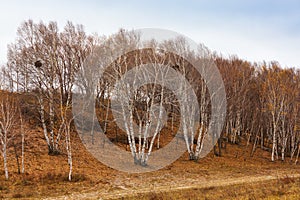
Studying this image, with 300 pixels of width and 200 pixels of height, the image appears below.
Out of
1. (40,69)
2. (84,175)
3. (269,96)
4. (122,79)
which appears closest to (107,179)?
(84,175)

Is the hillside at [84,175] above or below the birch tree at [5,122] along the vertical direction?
below

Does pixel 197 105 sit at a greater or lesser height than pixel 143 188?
greater

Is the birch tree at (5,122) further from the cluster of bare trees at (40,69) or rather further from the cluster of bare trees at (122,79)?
the cluster of bare trees at (40,69)

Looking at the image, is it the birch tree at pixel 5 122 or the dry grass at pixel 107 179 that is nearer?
the dry grass at pixel 107 179

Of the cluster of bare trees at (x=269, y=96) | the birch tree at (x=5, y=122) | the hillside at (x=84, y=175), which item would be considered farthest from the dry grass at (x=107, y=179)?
the cluster of bare trees at (x=269, y=96)

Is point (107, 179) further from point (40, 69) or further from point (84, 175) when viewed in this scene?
point (40, 69)

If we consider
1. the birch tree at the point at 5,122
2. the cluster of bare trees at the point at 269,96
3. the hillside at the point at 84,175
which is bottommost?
the hillside at the point at 84,175

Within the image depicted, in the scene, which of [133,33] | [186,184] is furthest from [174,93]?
[186,184]

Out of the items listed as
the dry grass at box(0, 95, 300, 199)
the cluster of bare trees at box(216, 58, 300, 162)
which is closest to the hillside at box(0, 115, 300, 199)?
the dry grass at box(0, 95, 300, 199)

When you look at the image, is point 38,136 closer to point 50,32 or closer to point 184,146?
point 50,32

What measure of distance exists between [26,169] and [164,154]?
43.3 feet

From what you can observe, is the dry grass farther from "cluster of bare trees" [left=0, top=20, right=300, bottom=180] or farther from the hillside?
"cluster of bare trees" [left=0, top=20, right=300, bottom=180]

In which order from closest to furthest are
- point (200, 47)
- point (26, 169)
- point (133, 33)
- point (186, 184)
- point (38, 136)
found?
point (186, 184), point (26, 169), point (133, 33), point (38, 136), point (200, 47)

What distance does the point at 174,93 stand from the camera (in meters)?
24.2
